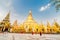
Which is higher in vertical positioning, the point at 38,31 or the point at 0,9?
the point at 0,9

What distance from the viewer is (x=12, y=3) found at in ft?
20.6

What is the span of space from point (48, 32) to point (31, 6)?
2.61 m

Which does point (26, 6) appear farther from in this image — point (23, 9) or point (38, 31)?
point (38, 31)

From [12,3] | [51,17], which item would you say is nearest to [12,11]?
[12,3]

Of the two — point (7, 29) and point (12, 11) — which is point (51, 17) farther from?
point (7, 29)

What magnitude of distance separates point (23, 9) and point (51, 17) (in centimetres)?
146

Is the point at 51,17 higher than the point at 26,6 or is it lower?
lower

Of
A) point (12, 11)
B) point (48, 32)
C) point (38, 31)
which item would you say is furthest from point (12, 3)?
point (48, 32)

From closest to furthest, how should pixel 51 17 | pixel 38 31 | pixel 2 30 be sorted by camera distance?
pixel 51 17 → pixel 2 30 → pixel 38 31

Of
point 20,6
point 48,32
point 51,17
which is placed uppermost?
point 20,6

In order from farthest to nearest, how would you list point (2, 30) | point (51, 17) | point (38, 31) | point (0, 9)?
point (38, 31)
point (2, 30)
point (51, 17)
point (0, 9)

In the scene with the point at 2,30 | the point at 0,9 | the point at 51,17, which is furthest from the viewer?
the point at 2,30

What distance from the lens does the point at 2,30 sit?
729 centimetres

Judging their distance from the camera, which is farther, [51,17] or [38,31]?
[38,31]
